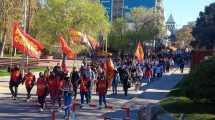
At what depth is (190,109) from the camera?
19859 mm

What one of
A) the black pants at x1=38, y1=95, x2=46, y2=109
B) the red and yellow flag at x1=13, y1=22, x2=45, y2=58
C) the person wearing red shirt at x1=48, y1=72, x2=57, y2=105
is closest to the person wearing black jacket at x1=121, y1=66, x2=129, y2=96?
the red and yellow flag at x1=13, y1=22, x2=45, y2=58

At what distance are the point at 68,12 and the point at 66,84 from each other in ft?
123

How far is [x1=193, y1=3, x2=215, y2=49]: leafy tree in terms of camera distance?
73562mm

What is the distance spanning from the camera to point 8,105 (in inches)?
998

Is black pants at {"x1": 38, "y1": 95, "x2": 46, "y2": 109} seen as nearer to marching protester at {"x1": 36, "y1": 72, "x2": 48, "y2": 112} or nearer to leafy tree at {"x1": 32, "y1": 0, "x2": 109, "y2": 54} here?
marching protester at {"x1": 36, "y1": 72, "x2": 48, "y2": 112}

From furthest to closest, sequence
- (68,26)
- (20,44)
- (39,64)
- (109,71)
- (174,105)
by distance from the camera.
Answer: (39,64) < (68,26) < (109,71) < (20,44) < (174,105)

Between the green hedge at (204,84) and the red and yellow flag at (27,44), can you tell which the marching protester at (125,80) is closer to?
the red and yellow flag at (27,44)

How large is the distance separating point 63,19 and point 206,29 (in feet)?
76.3

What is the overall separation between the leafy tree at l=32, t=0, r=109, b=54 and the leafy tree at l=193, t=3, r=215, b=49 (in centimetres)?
1769

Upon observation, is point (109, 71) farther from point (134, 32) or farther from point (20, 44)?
→ point (134, 32)

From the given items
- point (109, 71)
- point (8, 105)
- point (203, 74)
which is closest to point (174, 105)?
point (203, 74)

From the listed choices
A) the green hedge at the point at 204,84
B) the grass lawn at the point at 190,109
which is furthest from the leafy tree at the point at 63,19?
the grass lawn at the point at 190,109

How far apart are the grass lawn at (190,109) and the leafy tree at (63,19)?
34.9 meters

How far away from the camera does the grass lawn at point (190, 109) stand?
1758cm
